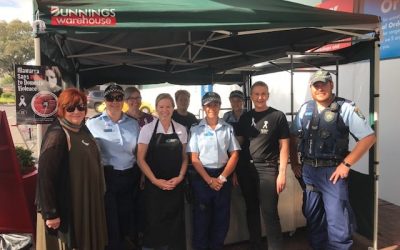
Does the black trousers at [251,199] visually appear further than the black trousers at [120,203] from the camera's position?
Yes

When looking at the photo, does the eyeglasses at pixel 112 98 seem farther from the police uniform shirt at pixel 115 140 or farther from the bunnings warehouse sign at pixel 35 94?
the bunnings warehouse sign at pixel 35 94

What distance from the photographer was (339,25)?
3432mm

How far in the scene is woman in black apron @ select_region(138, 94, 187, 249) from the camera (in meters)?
3.30

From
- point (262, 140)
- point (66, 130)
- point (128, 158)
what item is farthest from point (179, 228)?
point (66, 130)

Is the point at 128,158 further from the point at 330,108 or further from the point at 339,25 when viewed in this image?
the point at 339,25

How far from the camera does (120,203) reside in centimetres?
337

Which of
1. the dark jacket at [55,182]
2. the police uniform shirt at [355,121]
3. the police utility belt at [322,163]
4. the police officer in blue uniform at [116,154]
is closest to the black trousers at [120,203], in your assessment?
the police officer in blue uniform at [116,154]

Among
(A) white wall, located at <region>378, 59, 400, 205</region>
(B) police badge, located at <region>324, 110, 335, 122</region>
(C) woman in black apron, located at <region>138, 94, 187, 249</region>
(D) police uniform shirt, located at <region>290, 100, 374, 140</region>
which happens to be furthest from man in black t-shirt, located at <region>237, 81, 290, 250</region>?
(A) white wall, located at <region>378, 59, 400, 205</region>

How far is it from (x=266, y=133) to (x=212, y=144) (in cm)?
53

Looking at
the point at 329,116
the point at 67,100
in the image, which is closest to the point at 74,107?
the point at 67,100

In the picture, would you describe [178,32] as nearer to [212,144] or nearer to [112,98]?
[112,98]

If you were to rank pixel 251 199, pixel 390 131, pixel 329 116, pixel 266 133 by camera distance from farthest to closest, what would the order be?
pixel 390 131
pixel 251 199
pixel 266 133
pixel 329 116

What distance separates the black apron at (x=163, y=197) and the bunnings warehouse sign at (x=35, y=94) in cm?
90

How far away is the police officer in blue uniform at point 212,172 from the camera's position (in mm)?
3404
